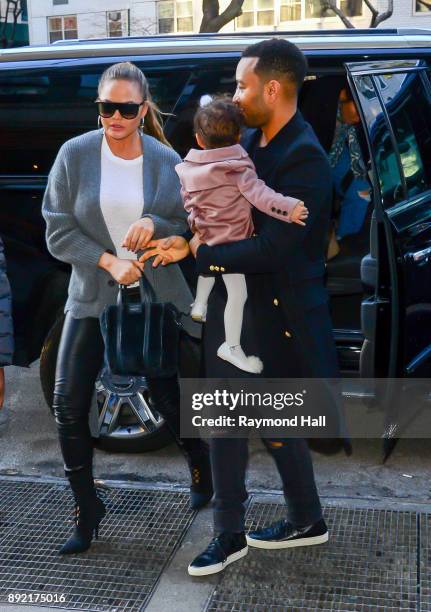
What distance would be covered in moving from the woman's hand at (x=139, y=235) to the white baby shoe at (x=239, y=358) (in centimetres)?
47

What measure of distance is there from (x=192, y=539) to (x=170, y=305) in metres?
0.99

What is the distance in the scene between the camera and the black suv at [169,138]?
12.8 ft

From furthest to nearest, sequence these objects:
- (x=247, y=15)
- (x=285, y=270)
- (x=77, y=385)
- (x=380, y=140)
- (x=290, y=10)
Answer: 1. (x=247, y=15)
2. (x=290, y=10)
3. (x=380, y=140)
4. (x=77, y=385)
5. (x=285, y=270)

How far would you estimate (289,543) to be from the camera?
11.2 feet

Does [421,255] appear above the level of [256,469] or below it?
above

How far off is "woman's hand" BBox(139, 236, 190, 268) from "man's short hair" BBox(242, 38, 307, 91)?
682mm

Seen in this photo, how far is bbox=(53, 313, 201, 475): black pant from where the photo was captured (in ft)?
11.0

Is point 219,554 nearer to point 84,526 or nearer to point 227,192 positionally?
point 84,526

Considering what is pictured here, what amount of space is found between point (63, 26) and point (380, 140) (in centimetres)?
2725

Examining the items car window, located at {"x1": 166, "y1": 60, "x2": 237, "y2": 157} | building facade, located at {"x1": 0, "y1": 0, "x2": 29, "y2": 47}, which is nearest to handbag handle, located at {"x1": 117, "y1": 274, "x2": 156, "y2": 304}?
car window, located at {"x1": 166, "y1": 60, "x2": 237, "y2": 157}

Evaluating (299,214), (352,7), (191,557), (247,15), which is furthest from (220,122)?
(247,15)

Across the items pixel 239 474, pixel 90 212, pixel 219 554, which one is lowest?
pixel 219 554

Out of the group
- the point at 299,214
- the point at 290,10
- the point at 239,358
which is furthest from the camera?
the point at 290,10

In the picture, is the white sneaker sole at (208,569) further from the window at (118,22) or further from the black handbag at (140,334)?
the window at (118,22)
